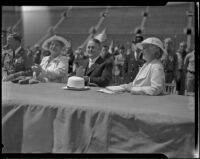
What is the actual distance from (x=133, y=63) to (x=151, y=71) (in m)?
0.12

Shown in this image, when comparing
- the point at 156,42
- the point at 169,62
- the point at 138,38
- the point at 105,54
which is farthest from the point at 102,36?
the point at 169,62

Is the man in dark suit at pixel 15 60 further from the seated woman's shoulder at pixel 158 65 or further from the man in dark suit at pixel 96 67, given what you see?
the seated woman's shoulder at pixel 158 65

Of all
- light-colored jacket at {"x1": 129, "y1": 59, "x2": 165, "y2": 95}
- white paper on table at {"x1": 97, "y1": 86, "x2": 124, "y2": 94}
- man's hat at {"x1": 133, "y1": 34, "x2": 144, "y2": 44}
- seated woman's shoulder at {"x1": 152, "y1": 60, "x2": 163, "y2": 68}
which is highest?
man's hat at {"x1": 133, "y1": 34, "x2": 144, "y2": 44}

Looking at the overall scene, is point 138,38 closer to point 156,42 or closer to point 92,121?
point 156,42

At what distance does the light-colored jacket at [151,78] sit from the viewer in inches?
73.3

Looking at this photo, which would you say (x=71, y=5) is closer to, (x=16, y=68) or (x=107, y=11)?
(x=107, y=11)

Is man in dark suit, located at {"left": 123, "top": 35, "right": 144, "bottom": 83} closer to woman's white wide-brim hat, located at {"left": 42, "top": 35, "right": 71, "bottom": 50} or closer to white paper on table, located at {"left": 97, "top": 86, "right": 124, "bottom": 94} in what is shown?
white paper on table, located at {"left": 97, "top": 86, "right": 124, "bottom": 94}

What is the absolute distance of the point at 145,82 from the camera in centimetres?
188

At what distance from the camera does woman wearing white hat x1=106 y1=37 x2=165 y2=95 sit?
1.86m

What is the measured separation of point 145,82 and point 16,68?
2.55ft

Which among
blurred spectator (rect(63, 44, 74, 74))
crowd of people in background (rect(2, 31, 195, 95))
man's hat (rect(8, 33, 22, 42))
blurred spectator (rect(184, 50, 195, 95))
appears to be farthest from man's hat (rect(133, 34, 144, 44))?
man's hat (rect(8, 33, 22, 42))

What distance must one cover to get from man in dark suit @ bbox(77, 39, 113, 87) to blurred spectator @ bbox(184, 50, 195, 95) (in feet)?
1.44

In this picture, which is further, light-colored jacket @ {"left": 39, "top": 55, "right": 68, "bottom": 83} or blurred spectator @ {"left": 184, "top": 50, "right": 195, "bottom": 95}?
light-colored jacket @ {"left": 39, "top": 55, "right": 68, "bottom": 83}

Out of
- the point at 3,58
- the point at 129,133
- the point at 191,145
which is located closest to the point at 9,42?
the point at 3,58
